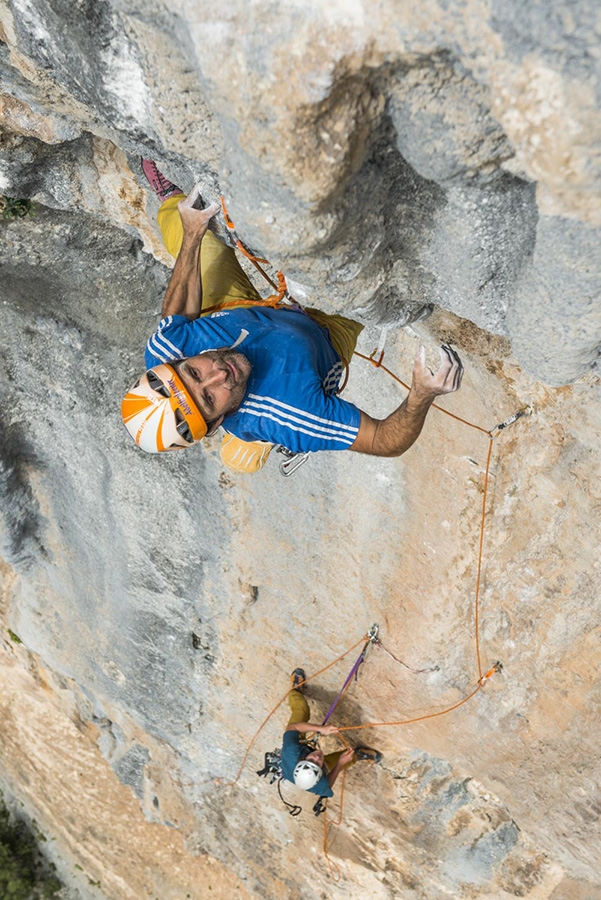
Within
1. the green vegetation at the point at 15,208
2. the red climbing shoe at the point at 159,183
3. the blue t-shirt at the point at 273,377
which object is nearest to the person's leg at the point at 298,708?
the blue t-shirt at the point at 273,377

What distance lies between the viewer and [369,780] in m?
6.14

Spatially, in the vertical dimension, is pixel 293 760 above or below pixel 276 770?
above

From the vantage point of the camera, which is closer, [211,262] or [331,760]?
[211,262]

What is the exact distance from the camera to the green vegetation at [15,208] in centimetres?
508

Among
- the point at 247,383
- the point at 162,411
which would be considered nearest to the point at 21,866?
the point at 162,411

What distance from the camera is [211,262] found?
4.12m

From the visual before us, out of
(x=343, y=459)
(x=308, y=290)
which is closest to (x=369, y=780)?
(x=343, y=459)

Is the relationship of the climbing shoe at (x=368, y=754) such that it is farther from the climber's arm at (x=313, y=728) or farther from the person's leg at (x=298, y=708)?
the person's leg at (x=298, y=708)

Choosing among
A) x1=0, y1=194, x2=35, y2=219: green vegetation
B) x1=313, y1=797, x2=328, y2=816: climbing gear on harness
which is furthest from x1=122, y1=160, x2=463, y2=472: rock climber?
x1=313, y1=797, x2=328, y2=816: climbing gear on harness

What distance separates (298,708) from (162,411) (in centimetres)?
376

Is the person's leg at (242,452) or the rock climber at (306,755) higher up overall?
the person's leg at (242,452)

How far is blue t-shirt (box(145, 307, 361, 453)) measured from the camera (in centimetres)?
332

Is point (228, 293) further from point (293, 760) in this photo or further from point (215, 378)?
point (293, 760)

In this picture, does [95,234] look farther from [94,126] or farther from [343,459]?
[343,459]
